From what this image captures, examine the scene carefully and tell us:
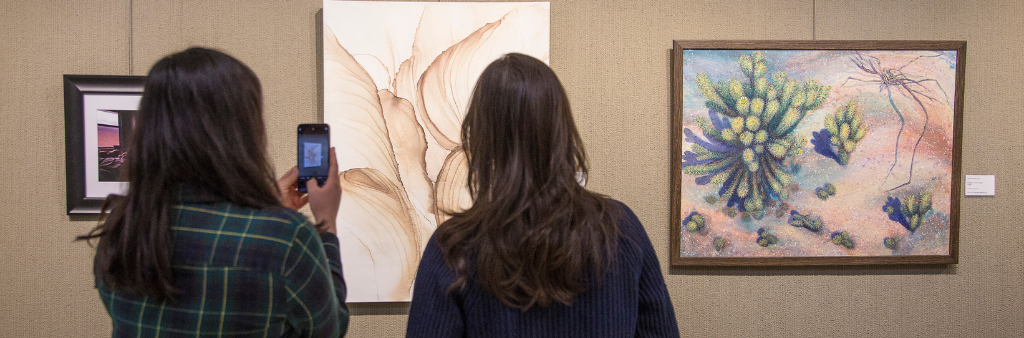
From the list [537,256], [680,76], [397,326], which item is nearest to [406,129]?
[397,326]

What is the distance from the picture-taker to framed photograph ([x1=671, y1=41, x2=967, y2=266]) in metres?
2.20

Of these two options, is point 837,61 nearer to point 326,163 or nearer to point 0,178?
point 326,163

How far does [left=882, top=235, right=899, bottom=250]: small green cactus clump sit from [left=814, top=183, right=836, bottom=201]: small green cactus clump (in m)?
0.31

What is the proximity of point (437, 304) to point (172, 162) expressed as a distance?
20.5 inches

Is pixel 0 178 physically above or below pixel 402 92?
below

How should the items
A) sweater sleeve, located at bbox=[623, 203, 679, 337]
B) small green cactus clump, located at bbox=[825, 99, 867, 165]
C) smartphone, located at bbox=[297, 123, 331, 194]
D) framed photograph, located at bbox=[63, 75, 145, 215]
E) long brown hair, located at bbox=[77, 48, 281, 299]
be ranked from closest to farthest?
Answer: 1. long brown hair, located at bbox=[77, 48, 281, 299]
2. sweater sleeve, located at bbox=[623, 203, 679, 337]
3. smartphone, located at bbox=[297, 123, 331, 194]
4. framed photograph, located at bbox=[63, 75, 145, 215]
5. small green cactus clump, located at bbox=[825, 99, 867, 165]

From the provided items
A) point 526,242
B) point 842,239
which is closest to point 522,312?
point 526,242

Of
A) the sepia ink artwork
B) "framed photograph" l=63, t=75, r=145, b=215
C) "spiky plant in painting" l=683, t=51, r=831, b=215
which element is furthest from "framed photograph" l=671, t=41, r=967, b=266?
"framed photograph" l=63, t=75, r=145, b=215

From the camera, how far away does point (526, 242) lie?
3.11 feet

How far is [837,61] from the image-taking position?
222 centimetres

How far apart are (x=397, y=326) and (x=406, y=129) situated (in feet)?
2.63

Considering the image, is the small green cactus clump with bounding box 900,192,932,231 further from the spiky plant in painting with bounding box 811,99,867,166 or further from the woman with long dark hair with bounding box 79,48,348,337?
the woman with long dark hair with bounding box 79,48,348,337

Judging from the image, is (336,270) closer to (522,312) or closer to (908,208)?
(522,312)

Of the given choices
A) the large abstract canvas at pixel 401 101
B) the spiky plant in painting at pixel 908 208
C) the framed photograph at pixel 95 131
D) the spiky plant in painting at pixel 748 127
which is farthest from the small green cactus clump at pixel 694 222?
the framed photograph at pixel 95 131
